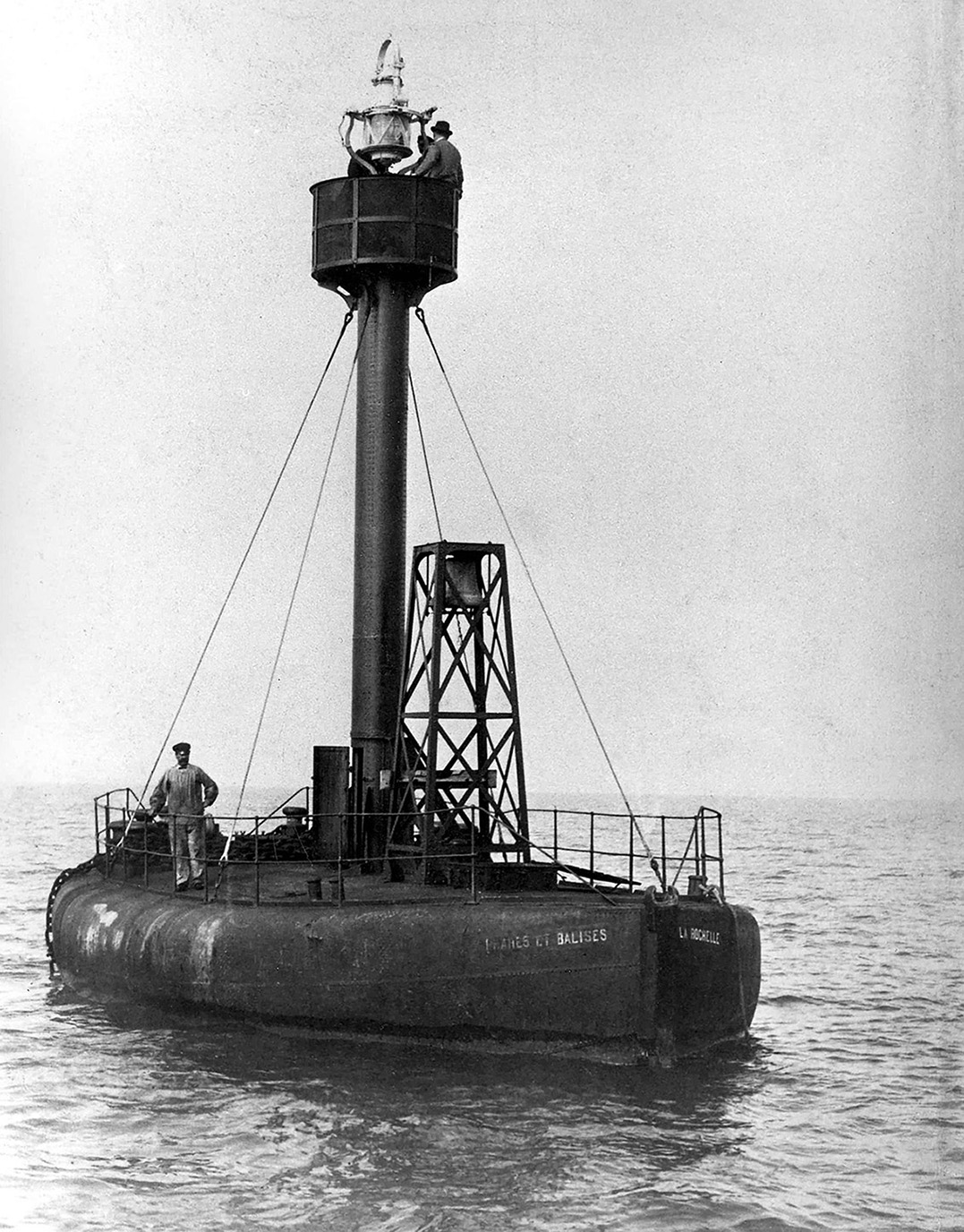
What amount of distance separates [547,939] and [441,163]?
45.2ft

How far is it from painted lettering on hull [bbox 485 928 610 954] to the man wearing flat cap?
13311 millimetres

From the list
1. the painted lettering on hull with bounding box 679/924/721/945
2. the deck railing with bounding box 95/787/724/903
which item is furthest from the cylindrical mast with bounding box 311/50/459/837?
the painted lettering on hull with bounding box 679/924/721/945

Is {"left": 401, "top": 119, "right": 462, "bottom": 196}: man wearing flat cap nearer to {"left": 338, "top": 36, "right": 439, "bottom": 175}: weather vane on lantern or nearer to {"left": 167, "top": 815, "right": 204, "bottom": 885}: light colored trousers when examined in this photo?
{"left": 338, "top": 36, "right": 439, "bottom": 175}: weather vane on lantern

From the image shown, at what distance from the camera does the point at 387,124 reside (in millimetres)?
28938

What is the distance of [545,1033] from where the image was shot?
20719 mm

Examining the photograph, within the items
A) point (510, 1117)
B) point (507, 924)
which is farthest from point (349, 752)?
point (510, 1117)

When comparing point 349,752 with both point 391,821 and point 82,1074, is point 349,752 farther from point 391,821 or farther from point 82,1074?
point 82,1074

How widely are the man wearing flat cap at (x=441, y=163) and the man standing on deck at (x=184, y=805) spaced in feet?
33.8

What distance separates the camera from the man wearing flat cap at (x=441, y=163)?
2806cm

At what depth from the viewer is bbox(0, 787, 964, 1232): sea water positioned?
52.3 ft

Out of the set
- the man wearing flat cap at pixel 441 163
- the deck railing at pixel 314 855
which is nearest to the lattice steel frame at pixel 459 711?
the deck railing at pixel 314 855

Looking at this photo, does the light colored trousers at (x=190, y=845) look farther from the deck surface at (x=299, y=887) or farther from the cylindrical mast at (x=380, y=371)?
the cylindrical mast at (x=380, y=371)

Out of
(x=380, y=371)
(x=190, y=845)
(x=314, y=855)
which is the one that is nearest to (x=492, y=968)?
(x=190, y=845)

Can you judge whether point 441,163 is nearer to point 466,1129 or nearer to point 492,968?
point 492,968
